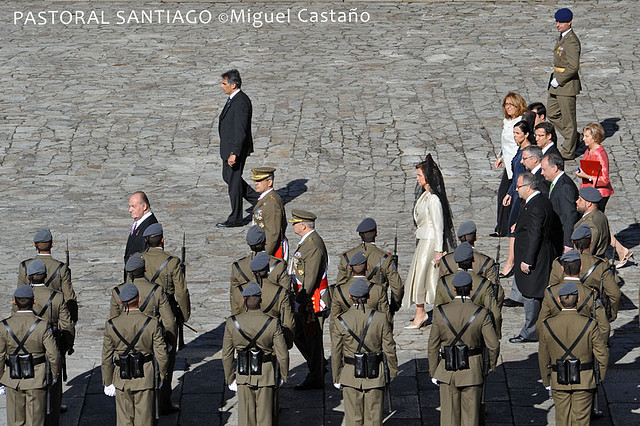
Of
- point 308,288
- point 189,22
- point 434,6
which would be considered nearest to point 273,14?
point 189,22

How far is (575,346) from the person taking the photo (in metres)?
9.91

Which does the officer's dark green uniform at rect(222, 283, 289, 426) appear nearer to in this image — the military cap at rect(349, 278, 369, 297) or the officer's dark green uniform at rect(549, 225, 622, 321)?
the military cap at rect(349, 278, 369, 297)

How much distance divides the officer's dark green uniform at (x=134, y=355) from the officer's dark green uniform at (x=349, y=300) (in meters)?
1.54

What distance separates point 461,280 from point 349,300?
42.4 inches

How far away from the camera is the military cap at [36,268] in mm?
10950

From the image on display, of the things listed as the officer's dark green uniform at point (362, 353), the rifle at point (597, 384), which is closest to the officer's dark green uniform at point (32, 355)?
the officer's dark green uniform at point (362, 353)

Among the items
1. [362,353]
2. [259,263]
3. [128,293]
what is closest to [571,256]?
[362,353]

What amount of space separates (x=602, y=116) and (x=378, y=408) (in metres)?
11.2

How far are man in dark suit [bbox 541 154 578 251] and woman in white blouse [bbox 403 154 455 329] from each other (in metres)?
1.16

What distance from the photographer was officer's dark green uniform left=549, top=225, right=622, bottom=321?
11164 millimetres

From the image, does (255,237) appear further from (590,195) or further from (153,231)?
(590,195)

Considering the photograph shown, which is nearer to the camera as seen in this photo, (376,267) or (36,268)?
(36,268)

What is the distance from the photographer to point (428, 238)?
12.9 m

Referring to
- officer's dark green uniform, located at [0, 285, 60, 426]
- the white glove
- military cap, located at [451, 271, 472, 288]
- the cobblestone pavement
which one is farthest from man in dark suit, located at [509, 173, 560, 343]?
officer's dark green uniform, located at [0, 285, 60, 426]
